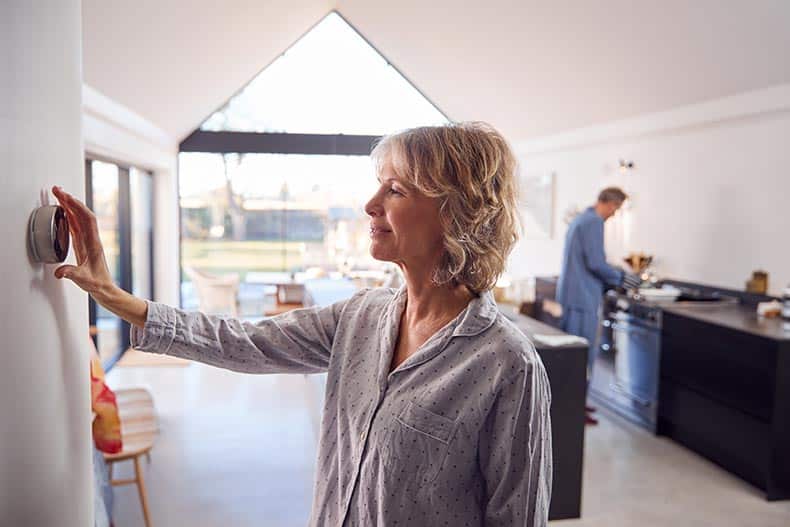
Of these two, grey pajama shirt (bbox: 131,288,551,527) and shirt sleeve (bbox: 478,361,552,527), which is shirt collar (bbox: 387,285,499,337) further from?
shirt sleeve (bbox: 478,361,552,527)

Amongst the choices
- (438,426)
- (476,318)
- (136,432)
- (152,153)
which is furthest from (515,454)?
(152,153)

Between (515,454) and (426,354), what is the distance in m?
0.22

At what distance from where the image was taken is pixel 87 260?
1.07 meters

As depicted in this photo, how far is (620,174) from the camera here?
5816mm

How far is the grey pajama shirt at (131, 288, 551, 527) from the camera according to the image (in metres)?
1.09

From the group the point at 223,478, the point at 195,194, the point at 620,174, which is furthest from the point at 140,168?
the point at 620,174

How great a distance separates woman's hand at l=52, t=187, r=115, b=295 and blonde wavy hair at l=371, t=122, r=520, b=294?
514 mm

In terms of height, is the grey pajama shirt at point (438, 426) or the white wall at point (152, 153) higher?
the white wall at point (152, 153)

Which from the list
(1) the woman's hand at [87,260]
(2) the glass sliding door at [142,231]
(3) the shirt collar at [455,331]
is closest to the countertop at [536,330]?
(3) the shirt collar at [455,331]

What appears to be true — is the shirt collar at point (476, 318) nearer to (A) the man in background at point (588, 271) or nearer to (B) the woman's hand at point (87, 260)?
(B) the woman's hand at point (87, 260)

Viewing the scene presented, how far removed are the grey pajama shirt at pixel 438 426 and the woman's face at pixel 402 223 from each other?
5.1 inches

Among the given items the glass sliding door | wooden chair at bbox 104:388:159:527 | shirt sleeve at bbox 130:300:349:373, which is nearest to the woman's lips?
shirt sleeve at bbox 130:300:349:373

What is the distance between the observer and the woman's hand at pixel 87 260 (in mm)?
1002

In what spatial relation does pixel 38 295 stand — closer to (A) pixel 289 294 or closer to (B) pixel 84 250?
(B) pixel 84 250
